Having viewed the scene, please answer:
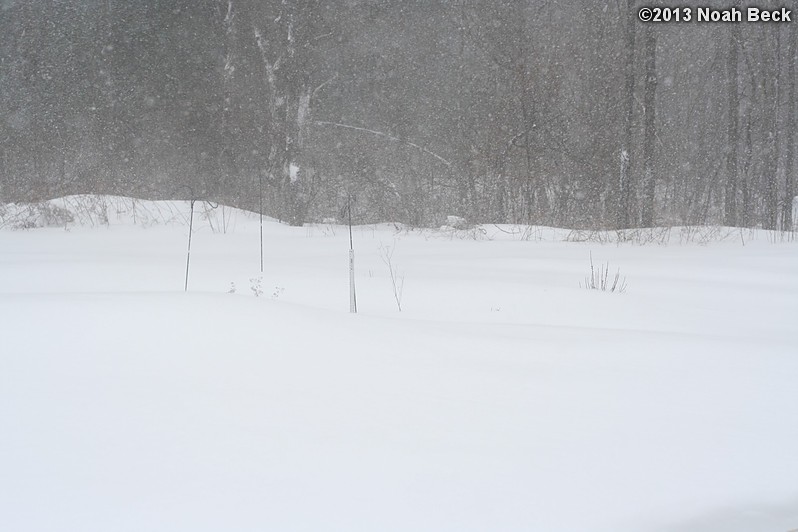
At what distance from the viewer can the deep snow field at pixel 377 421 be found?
1.58 metres

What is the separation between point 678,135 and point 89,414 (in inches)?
688

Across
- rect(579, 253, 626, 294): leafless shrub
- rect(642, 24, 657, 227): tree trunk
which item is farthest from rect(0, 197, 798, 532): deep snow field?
rect(642, 24, 657, 227): tree trunk

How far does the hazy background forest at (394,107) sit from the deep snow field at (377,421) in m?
9.55

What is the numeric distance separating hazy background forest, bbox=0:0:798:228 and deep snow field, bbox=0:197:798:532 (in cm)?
955

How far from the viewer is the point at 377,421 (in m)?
2.01

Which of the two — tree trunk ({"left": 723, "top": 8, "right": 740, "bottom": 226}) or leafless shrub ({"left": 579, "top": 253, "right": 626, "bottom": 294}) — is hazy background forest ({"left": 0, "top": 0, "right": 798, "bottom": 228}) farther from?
leafless shrub ({"left": 579, "top": 253, "right": 626, "bottom": 294})

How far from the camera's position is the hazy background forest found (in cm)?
1412

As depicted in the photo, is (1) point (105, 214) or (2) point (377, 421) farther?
(1) point (105, 214)

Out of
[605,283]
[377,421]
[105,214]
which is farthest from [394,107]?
[377,421]

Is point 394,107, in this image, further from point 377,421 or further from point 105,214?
point 377,421

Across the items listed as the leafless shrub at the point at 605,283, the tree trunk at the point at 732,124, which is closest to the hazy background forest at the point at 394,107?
the tree trunk at the point at 732,124

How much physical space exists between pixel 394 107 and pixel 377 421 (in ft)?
54.5

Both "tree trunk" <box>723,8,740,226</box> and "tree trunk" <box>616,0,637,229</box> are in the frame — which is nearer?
"tree trunk" <box>616,0,637,229</box>

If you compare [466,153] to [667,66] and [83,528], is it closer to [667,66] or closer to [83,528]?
[667,66]
